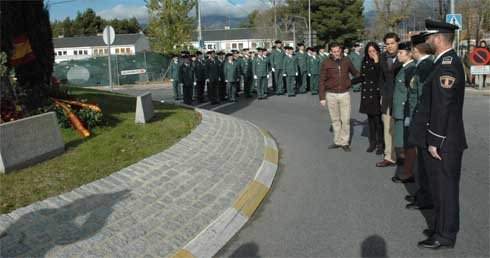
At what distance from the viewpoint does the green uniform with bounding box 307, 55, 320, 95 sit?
20.9 m

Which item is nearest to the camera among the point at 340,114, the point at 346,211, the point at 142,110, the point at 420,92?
the point at 420,92

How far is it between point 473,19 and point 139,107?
3659 centimetres

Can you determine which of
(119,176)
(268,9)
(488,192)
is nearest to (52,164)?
(119,176)

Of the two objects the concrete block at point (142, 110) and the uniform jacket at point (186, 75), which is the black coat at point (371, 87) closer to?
the concrete block at point (142, 110)

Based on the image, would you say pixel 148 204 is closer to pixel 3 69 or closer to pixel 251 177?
pixel 251 177

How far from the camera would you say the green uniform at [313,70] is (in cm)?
2091

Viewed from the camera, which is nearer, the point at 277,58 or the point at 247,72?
the point at 247,72

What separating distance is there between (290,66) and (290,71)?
246mm

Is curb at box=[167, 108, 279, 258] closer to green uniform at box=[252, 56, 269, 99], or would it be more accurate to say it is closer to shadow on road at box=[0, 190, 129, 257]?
shadow on road at box=[0, 190, 129, 257]

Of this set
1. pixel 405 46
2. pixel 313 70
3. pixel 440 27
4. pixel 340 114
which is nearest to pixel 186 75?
pixel 313 70

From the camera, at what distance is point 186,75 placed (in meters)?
18.3

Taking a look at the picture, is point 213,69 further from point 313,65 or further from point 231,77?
point 313,65

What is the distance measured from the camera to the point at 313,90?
20.8 metres

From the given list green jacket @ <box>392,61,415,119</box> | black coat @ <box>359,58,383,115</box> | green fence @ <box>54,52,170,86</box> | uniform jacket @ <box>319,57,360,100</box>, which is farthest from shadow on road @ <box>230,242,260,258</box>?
green fence @ <box>54,52,170,86</box>
